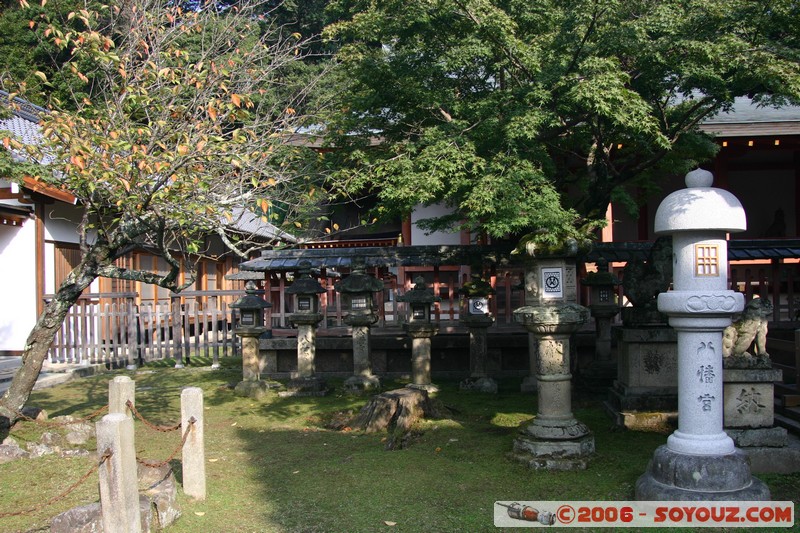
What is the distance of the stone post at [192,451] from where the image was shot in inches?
216

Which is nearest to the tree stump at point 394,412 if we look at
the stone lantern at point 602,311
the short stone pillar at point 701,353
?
the short stone pillar at point 701,353

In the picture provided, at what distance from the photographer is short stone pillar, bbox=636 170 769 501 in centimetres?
495

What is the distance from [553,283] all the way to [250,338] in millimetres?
6221

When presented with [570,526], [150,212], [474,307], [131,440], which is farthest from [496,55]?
[131,440]

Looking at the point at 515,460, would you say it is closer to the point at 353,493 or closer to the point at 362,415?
the point at 353,493

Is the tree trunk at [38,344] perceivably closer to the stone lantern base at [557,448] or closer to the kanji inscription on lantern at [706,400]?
the stone lantern base at [557,448]

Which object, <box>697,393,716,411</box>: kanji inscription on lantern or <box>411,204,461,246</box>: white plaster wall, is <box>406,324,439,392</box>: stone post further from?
<box>411,204,461,246</box>: white plaster wall

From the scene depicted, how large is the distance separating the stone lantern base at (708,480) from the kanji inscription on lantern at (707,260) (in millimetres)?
1476

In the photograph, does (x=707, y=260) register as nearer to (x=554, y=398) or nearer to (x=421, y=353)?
(x=554, y=398)

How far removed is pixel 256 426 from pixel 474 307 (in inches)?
162

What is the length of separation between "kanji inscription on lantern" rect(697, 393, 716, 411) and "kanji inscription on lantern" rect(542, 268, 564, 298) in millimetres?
1917

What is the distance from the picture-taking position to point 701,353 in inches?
203

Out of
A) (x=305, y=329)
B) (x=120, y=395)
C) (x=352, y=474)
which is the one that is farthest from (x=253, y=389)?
(x=120, y=395)

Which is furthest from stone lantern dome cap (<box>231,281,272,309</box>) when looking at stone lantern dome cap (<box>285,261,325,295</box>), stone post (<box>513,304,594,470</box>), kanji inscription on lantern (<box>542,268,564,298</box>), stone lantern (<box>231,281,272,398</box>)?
kanji inscription on lantern (<box>542,268,564,298</box>)
